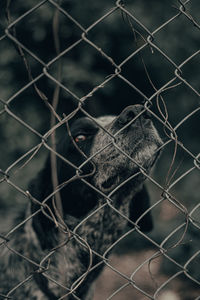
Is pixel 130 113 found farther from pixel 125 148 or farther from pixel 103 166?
pixel 103 166

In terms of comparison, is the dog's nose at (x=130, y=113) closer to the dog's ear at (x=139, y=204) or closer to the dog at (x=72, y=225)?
the dog at (x=72, y=225)

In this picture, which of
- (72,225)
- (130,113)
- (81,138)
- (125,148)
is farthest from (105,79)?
(130,113)

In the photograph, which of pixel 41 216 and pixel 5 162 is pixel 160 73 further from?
pixel 41 216

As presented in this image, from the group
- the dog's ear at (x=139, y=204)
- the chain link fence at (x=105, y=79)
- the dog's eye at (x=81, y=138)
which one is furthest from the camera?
the chain link fence at (x=105, y=79)

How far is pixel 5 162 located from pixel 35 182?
6.19ft

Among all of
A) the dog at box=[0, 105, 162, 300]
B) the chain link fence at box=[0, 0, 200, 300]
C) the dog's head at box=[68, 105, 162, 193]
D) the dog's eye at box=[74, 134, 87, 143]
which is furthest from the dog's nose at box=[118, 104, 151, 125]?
the chain link fence at box=[0, 0, 200, 300]

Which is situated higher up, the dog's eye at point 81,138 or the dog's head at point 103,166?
the dog's eye at point 81,138

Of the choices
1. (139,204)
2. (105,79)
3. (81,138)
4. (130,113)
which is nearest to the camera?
(130,113)

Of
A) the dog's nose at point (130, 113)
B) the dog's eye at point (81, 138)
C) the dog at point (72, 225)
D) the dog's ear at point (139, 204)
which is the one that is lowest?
the dog's ear at point (139, 204)

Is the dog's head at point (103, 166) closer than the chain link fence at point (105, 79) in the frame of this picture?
Yes

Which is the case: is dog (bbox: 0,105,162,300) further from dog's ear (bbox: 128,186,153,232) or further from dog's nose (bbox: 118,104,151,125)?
dog's nose (bbox: 118,104,151,125)

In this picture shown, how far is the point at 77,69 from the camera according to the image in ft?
14.6

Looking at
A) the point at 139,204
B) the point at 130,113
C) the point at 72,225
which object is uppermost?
the point at 130,113

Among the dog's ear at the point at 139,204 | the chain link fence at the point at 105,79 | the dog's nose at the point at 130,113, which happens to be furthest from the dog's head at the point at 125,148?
the chain link fence at the point at 105,79
